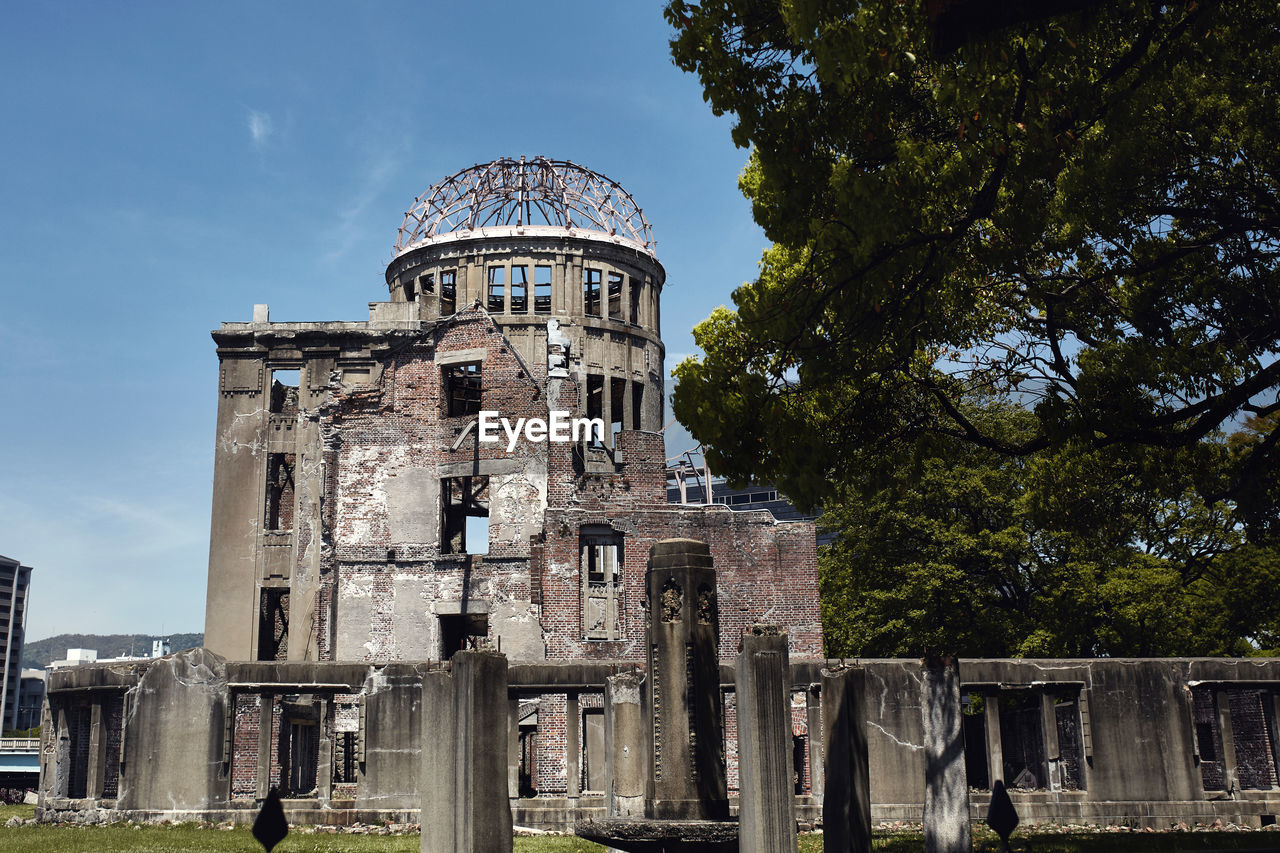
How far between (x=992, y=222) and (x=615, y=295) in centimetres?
2977

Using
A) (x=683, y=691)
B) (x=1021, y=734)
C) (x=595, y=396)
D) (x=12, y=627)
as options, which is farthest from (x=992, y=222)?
(x=12, y=627)

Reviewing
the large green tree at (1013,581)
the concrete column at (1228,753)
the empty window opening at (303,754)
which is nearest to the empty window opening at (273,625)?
the empty window opening at (303,754)

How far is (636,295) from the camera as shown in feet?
140

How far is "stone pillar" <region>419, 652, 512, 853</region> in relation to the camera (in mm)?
11195

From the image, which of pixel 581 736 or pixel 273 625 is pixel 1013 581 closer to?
pixel 581 736

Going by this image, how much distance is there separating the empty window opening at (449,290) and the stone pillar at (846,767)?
94.4 ft

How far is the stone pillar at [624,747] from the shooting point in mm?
17438

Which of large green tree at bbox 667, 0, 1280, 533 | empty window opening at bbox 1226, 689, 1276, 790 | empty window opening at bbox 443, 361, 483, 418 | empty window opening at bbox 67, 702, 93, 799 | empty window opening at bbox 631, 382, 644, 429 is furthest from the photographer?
empty window opening at bbox 631, 382, 644, 429

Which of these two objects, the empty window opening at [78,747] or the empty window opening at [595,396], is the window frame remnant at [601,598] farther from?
the empty window opening at [595,396]

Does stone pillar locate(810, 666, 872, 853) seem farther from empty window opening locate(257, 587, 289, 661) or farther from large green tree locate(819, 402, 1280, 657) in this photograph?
empty window opening locate(257, 587, 289, 661)

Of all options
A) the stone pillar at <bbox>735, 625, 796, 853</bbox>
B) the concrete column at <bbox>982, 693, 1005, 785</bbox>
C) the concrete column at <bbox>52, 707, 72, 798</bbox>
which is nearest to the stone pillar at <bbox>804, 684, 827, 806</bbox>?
the concrete column at <bbox>982, 693, 1005, 785</bbox>

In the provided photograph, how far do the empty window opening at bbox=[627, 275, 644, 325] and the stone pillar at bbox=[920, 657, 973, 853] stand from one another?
94.2 feet

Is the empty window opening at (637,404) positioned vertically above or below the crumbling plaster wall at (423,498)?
above

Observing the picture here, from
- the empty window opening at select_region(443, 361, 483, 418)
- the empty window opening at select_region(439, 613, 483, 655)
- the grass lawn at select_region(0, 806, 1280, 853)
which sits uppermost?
the empty window opening at select_region(443, 361, 483, 418)
